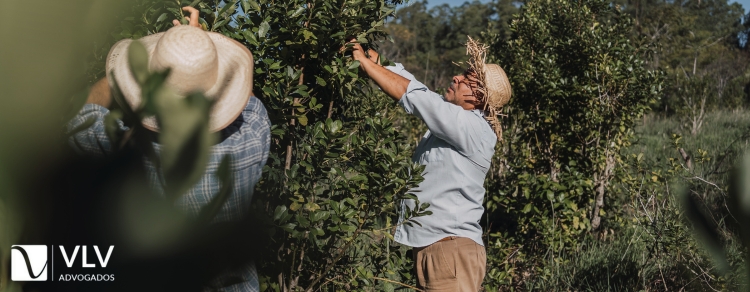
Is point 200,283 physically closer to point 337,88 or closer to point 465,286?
point 337,88

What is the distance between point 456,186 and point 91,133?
2231 millimetres

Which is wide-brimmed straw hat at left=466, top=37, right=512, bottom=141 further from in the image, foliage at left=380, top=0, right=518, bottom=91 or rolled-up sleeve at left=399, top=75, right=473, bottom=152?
foliage at left=380, top=0, right=518, bottom=91

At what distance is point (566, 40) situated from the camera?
18.4 feet

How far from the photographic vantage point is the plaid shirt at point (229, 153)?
27.2 inches

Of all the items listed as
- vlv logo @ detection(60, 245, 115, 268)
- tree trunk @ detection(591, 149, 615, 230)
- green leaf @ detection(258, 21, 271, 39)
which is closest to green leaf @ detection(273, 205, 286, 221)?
green leaf @ detection(258, 21, 271, 39)

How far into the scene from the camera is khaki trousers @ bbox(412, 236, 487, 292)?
2.80 meters

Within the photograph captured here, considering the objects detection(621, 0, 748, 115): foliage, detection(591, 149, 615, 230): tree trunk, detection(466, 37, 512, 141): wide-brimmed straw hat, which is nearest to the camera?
detection(466, 37, 512, 141): wide-brimmed straw hat

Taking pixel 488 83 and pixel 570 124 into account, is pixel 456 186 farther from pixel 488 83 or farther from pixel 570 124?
pixel 570 124

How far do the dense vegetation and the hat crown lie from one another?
0.22 ft

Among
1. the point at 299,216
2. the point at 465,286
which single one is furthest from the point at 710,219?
the point at 465,286

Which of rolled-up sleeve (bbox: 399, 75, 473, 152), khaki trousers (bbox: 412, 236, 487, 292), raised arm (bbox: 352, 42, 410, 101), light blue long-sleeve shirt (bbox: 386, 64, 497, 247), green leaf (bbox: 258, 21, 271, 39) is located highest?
green leaf (bbox: 258, 21, 271, 39)

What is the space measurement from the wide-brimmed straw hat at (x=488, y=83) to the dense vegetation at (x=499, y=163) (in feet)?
0.92

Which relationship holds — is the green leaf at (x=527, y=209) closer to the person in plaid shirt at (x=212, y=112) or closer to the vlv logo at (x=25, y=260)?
the person in plaid shirt at (x=212, y=112)

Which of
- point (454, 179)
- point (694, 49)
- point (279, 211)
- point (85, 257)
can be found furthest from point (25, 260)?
point (694, 49)
